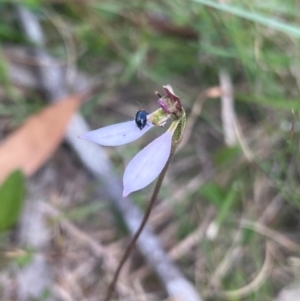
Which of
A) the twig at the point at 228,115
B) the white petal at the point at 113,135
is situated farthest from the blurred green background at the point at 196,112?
the white petal at the point at 113,135

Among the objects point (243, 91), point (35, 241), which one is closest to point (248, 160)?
point (243, 91)

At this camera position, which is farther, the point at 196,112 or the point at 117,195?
the point at 196,112

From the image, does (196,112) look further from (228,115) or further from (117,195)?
(117,195)

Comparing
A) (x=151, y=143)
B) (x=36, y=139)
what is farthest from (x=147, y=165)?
(x=36, y=139)

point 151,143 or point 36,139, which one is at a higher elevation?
point 151,143

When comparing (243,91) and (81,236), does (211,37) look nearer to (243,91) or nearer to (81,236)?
(243,91)

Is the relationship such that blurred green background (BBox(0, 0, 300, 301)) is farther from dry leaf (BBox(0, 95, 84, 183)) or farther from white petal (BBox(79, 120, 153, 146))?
white petal (BBox(79, 120, 153, 146))

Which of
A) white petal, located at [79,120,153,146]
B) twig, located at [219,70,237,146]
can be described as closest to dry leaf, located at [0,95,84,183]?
twig, located at [219,70,237,146]
